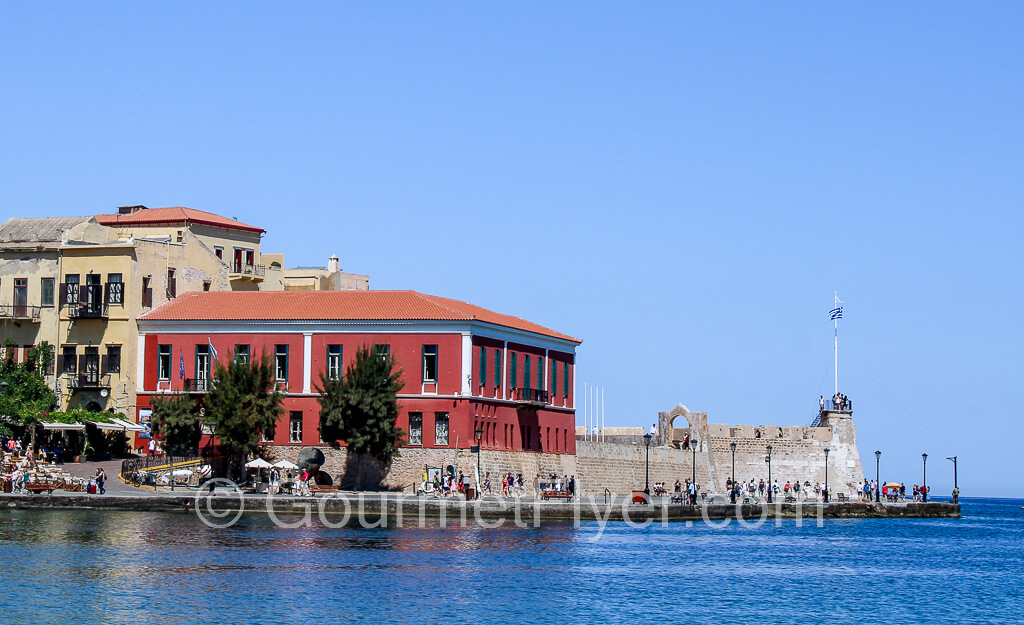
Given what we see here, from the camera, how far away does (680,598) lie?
1613 inches

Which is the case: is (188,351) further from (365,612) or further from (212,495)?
(365,612)

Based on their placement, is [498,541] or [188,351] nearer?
[498,541]

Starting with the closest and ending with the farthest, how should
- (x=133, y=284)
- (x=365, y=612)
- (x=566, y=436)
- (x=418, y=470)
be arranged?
(x=365, y=612), (x=418, y=470), (x=133, y=284), (x=566, y=436)

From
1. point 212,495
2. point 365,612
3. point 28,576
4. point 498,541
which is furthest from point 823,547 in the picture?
point 28,576

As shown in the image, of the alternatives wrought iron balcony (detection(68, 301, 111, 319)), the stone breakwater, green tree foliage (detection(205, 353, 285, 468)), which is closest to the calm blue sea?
the stone breakwater

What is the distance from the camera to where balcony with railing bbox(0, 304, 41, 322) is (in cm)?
7131

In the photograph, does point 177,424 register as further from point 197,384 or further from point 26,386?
point 26,386

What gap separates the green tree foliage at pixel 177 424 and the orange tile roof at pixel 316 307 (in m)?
4.81

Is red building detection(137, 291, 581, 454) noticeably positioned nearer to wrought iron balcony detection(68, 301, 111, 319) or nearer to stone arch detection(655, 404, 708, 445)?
wrought iron balcony detection(68, 301, 111, 319)

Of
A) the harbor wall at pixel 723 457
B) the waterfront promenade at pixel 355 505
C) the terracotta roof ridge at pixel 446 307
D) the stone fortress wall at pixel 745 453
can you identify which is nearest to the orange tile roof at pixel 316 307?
the terracotta roof ridge at pixel 446 307

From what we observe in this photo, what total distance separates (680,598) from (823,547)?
63.4ft

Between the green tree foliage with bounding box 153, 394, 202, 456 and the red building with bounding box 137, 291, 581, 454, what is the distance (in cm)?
226

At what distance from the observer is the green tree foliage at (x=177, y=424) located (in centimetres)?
6519

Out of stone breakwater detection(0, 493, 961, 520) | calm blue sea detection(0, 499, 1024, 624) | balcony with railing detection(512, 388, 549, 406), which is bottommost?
calm blue sea detection(0, 499, 1024, 624)
